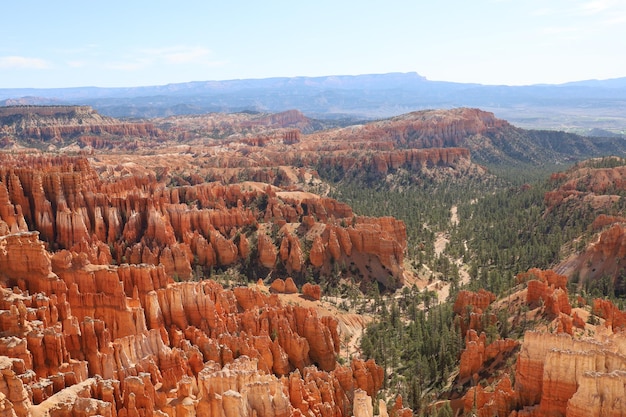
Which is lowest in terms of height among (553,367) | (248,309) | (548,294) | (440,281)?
(440,281)

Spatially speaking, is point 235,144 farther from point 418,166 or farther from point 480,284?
point 480,284

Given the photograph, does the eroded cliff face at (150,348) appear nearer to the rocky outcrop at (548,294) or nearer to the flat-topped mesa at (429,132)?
the rocky outcrop at (548,294)

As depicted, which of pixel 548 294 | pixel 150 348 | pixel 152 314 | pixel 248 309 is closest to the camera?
pixel 150 348

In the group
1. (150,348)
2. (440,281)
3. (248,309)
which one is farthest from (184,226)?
(150,348)

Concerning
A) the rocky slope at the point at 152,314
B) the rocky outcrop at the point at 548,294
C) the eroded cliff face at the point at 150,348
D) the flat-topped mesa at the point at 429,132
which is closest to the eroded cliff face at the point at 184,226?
the rocky slope at the point at 152,314

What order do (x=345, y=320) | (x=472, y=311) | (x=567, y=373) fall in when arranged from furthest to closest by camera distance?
(x=345, y=320) < (x=472, y=311) < (x=567, y=373)

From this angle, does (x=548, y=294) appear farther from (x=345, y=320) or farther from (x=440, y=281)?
(x=440, y=281)

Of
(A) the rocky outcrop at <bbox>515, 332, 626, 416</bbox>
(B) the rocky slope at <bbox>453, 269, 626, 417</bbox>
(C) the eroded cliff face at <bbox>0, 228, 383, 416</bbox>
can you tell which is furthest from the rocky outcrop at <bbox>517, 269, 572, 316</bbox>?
(C) the eroded cliff face at <bbox>0, 228, 383, 416</bbox>

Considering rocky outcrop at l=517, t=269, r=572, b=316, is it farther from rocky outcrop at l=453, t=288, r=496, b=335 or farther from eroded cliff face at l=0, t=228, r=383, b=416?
eroded cliff face at l=0, t=228, r=383, b=416
